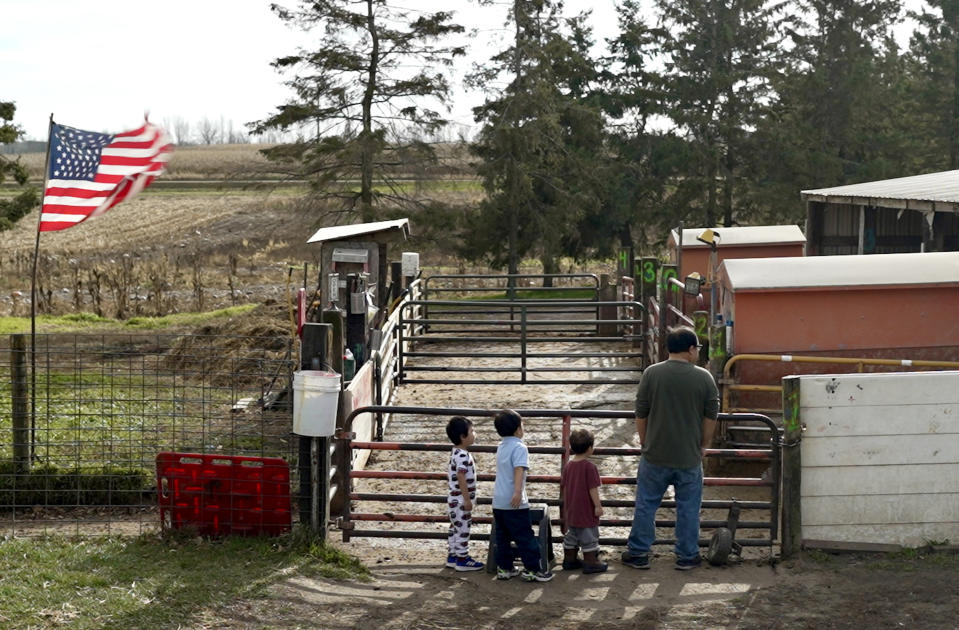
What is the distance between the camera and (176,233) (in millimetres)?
48844

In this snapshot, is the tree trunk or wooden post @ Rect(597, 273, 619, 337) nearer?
wooden post @ Rect(597, 273, 619, 337)

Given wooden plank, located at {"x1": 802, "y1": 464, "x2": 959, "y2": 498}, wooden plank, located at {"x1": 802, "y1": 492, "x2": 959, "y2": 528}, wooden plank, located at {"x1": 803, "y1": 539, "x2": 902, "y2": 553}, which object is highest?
wooden plank, located at {"x1": 802, "y1": 464, "x2": 959, "y2": 498}

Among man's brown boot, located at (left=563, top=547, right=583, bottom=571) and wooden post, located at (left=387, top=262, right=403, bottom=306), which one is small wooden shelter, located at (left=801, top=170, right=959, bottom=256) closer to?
wooden post, located at (left=387, top=262, right=403, bottom=306)

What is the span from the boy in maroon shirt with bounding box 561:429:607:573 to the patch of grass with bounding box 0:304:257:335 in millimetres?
17991

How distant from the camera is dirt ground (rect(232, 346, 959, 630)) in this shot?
19.7 ft

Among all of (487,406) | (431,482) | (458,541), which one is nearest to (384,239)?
(487,406)

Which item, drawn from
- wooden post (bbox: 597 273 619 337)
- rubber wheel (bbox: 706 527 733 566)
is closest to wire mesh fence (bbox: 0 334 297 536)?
rubber wheel (bbox: 706 527 733 566)

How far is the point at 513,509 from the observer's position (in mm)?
6719

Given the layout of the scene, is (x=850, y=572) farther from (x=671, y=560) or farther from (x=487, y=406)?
(x=487, y=406)

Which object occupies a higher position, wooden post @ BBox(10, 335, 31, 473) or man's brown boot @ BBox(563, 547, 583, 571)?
wooden post @ BBox(10, 335, 31, 473)

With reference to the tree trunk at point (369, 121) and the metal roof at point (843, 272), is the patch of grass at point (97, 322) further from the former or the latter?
the metal roof at point (843, 272)

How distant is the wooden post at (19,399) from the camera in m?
8.79

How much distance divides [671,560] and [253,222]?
4563cm

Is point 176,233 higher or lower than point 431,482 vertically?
higher
